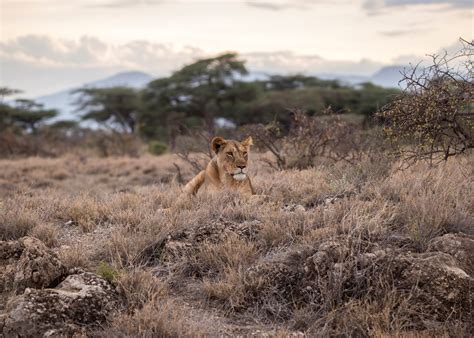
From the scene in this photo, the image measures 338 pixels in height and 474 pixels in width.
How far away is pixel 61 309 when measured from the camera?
4.16 metres

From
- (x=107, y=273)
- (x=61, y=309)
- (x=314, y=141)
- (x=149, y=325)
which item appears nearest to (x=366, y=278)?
(x=149, y=325)

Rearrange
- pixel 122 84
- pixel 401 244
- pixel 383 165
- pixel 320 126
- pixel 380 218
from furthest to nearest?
pixel 122 84 < pixel 320 126 < pixel 383 165 < pixel 380 218 < pixel 401 244

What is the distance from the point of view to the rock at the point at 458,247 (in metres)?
4.63

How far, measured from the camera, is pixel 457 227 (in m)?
5.22

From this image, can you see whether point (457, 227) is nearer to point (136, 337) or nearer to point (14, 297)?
point (136, 337)

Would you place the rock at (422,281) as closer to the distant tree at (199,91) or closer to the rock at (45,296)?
the rock at (45,296)

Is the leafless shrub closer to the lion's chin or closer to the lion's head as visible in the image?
the lion's head

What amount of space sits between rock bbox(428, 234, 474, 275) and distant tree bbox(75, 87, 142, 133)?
3637 centimetres

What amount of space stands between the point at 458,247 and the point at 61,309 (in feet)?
10.00

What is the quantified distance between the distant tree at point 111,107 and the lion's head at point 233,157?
110ft

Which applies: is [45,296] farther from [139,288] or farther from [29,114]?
[29,114]

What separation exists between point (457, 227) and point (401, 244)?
2.06 ft

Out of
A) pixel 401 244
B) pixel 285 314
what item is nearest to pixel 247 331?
pixel 285 314

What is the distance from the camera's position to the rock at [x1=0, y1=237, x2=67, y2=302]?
4.64m
